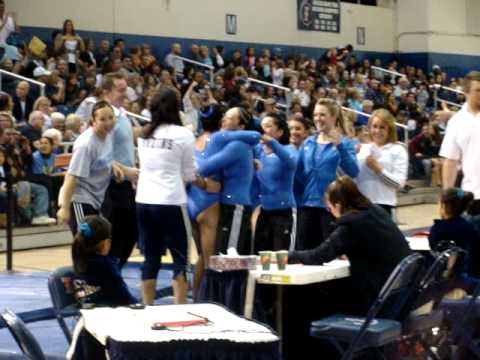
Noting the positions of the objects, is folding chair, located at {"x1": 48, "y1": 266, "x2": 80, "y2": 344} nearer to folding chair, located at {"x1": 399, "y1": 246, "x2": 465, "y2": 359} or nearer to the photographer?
folding chair, located at {"x1": 399, "y1": 246, "x2": 465, "y2": 359}

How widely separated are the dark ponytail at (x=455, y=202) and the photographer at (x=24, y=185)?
6.14m

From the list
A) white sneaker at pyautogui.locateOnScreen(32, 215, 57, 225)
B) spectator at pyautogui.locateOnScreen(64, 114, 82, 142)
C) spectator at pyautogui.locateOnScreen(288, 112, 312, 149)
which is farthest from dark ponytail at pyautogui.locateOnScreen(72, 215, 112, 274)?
spectator at pyautogui.locateOnScreen(64, 114, 82, 142)

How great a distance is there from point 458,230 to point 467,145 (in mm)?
975

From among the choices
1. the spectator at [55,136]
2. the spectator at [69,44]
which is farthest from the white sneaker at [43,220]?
the spectator at [69,44]

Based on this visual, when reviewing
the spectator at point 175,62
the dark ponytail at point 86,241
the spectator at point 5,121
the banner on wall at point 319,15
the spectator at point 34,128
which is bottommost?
the dark ponytail at point 86,241

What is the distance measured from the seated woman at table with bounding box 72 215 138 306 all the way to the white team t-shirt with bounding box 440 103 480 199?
285cm

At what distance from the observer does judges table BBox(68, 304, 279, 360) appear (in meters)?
4.20

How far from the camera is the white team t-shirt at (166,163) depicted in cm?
729

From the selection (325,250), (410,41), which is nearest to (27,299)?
(325,250)

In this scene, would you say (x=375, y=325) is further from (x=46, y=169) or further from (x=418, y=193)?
(x=418, y=193)

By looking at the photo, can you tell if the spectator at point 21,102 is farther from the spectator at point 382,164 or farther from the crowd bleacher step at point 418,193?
the spectator at point 382,164

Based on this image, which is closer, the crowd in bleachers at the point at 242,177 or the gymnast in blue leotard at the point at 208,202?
the crowd in bleachers at the point at 242,177

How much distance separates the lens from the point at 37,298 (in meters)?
9.34

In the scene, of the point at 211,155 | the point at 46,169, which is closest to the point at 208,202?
the point at 211,155
